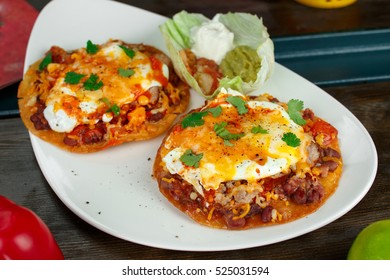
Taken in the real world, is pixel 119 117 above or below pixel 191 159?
below

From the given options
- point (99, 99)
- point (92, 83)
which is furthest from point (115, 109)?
point (92, 83)

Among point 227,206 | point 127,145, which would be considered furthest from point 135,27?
point 227,206

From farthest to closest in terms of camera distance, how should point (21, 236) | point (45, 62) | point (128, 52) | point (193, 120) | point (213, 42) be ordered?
point (213, 42) → point (45, 62) → point (128, 52) → point (193, 120) → point (21, 236)

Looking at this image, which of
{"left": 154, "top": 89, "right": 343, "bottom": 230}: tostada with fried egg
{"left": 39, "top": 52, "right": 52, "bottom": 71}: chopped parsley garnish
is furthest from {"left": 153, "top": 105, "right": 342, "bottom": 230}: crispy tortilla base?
{"left": 39, "top": 52, "right": 52, "bottom": 71}: chopped parsley garnish

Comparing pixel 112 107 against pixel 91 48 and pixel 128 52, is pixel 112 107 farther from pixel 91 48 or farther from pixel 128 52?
pixel 91 48

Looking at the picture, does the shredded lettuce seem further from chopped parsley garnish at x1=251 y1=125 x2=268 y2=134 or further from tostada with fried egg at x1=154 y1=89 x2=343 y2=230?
chopped parsley garnish at x1=251 y1=125 x2=268 y2=134
